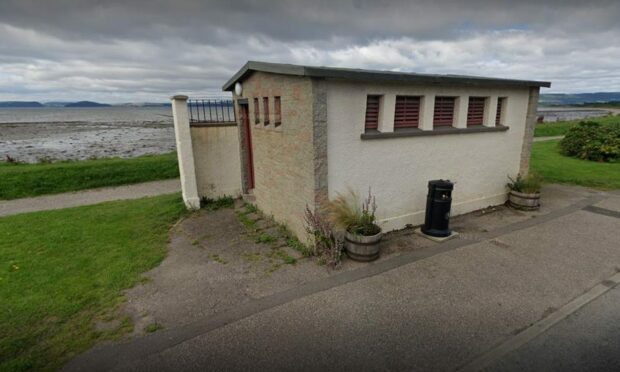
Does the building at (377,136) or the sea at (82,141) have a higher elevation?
the building at (377,136)

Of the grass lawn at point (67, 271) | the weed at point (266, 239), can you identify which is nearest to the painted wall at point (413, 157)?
the weed at point (266, 239)

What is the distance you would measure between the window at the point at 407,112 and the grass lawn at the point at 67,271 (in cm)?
581

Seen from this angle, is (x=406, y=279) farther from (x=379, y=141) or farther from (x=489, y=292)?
(x=379, y=141)

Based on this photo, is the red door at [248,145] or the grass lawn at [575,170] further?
the grass lawn at [575,170]

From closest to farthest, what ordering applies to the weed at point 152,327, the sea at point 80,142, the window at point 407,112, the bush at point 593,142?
the weed at point 152,327 → the window at point 407,112 → the bush at point 593,142 → the sea at point 80,142

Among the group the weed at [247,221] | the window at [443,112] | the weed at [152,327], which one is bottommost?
the weed at [247,221]

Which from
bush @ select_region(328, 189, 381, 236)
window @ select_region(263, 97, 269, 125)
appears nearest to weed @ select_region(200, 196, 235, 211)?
window @ select_region(263, 97, 269, 125)

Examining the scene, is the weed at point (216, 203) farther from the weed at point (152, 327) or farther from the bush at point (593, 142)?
the bush at point (593, 142)

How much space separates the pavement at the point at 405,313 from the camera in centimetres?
368

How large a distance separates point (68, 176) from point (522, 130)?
55.5 feet

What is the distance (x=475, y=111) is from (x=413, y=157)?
249cm

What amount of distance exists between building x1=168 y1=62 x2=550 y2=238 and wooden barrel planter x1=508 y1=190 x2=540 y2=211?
0.40m

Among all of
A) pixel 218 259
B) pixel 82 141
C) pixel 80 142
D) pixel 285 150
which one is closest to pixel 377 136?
pixel 285 150

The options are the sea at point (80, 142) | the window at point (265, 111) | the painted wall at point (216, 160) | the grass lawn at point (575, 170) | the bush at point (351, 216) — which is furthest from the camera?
the sea at point (80, 142)
